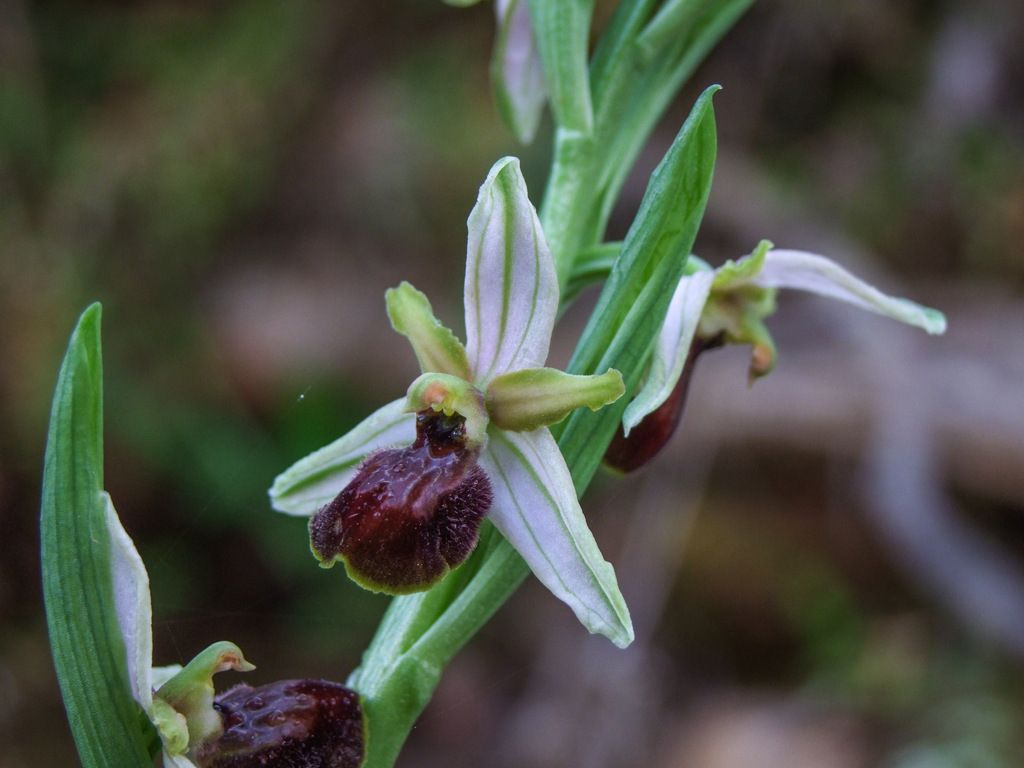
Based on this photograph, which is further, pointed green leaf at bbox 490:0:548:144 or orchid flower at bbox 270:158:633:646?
pointed green leaf at bbox 490:0:548:144

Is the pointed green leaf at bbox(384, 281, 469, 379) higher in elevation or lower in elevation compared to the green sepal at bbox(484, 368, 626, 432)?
higher

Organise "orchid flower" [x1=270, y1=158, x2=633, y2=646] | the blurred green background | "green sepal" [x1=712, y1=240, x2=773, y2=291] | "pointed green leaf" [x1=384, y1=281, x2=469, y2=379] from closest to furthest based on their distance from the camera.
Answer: "orchid flower" [x1=270, y1=158, x2=633, y2=646]
"pointed green leaf" [x1=384, y1=281, x2=469, y2=379]
"green sepal" [x1=712, y1=240, x2=773, y2=291]
the blurred green background

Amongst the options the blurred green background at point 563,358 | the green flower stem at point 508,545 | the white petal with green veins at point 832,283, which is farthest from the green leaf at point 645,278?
the blurred green background at point 563,358

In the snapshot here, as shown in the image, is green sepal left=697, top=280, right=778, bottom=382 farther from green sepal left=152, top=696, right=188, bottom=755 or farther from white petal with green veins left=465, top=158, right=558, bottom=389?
green sepal left=152, top=696, right=188, bottom=755

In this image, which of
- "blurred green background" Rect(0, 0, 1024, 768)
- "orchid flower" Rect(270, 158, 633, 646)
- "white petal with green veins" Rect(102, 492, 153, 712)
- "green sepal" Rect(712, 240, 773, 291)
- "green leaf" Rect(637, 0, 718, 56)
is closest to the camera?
"white petal with green veins" Rect(102, 492, 153, 712)

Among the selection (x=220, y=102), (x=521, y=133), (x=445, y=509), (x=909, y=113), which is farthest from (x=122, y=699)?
(x=909, y=113)

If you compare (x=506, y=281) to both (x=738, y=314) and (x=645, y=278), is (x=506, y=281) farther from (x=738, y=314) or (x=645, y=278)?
(x=738, y=314)

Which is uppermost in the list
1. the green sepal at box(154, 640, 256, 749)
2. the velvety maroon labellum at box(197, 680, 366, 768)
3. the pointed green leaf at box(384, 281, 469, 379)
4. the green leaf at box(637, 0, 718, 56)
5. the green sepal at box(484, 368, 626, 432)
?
the green leaf at box(637, 0, 718, 56)

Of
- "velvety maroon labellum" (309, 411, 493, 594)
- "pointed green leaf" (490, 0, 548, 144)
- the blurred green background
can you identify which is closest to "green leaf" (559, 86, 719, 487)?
"velvety maroon labellum" (309, 411, 493, 594)
